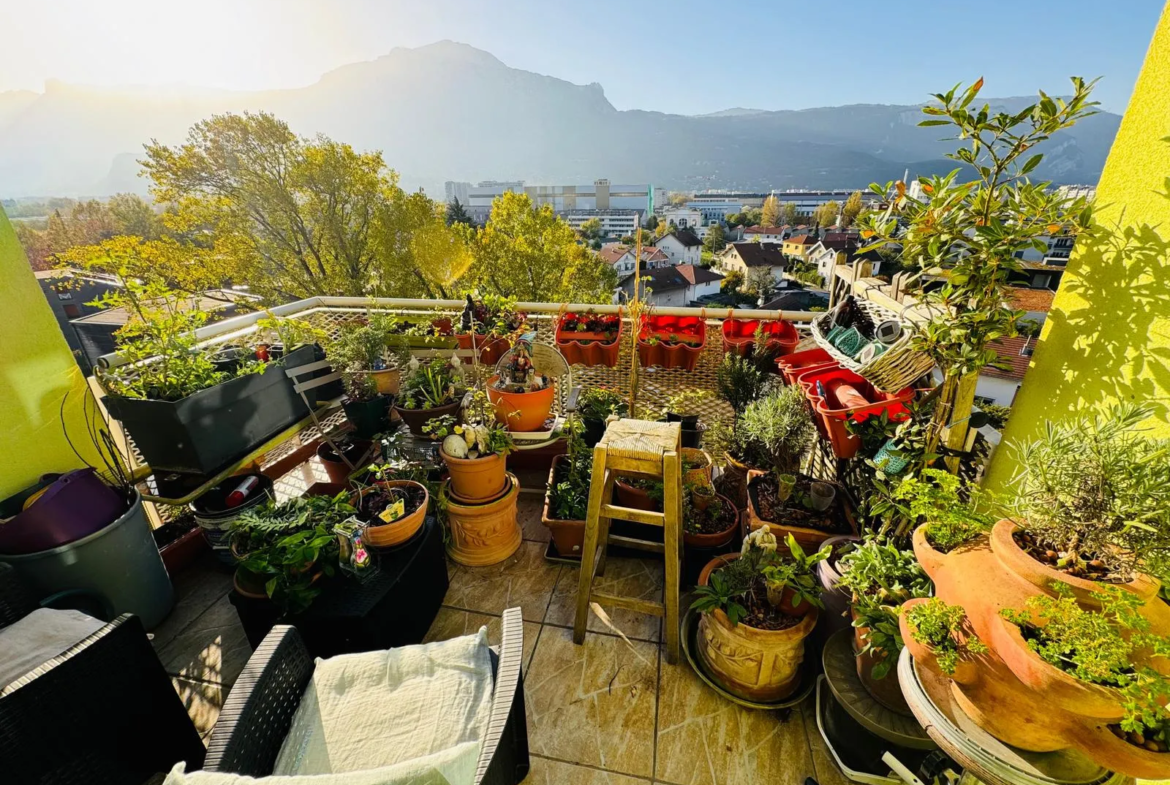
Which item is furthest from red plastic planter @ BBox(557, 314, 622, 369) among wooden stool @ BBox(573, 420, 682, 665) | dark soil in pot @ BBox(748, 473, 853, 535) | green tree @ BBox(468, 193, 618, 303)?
green tree @ BBox(468, 193, 618, 303)

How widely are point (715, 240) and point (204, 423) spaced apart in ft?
163

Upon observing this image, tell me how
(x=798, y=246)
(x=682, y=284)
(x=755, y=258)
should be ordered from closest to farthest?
(x=798, y=246), (x=682, y=284), (x=755, y=258)

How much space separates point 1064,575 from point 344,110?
234018 mm

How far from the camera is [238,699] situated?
1066 millimetres

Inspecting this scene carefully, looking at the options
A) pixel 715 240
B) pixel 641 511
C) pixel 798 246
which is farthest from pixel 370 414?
pixel 715 240

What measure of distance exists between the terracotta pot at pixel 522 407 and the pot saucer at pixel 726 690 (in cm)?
120

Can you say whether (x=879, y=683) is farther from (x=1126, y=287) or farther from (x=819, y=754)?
(x=1126, y=287)

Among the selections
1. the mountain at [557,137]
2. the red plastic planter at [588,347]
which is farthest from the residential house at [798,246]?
the mountain at [557,137]

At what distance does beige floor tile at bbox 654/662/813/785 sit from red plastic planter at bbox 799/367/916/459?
1.05 m

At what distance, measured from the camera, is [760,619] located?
1.62 metres

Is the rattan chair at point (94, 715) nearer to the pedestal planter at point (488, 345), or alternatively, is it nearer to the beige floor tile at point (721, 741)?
the beige floor tile at point (721, 741)

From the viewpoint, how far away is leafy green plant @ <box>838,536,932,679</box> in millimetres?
1275

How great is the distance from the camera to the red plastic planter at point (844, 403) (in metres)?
1.65

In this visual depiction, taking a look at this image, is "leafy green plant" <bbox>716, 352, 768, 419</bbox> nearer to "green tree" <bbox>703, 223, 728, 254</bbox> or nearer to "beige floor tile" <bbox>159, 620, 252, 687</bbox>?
"beige floor tile" <bbox>159, 620, 252, 687</bbox>
